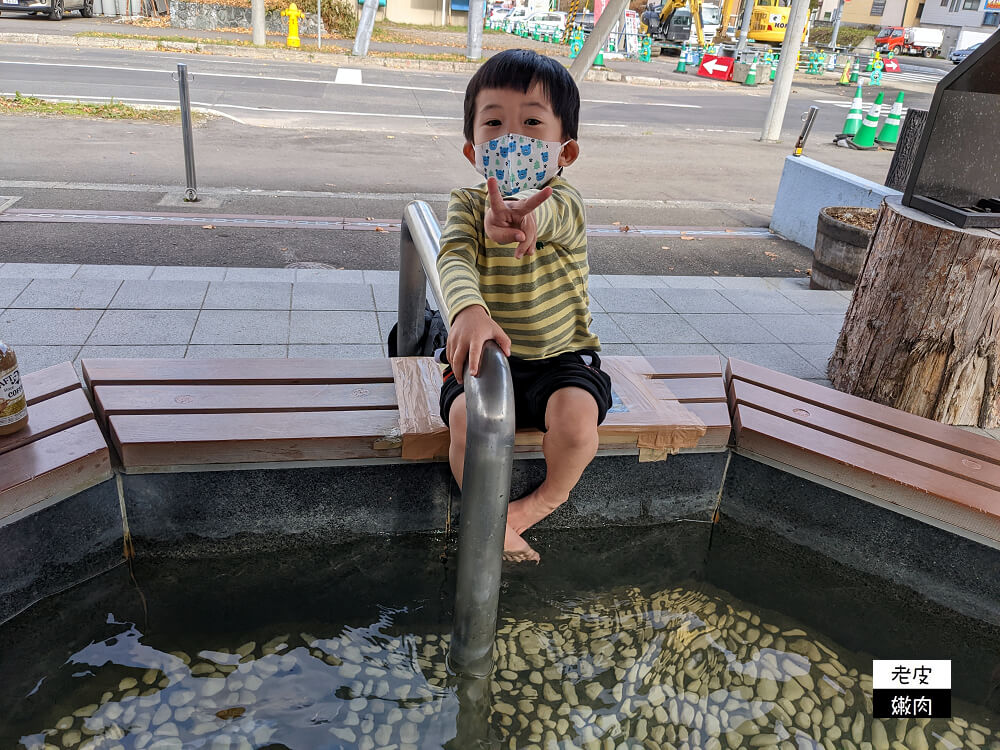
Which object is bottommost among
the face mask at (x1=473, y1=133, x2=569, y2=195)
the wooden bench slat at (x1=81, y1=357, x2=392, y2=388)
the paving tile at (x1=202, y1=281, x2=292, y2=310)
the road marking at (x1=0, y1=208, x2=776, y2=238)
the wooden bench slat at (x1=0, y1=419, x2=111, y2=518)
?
the road marking at (x1=0, y1=208, x2=776, y2=238)

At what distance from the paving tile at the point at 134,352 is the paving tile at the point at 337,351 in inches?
21.0

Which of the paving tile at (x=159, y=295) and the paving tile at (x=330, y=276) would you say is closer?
the paving tile at (x=159, y=295)

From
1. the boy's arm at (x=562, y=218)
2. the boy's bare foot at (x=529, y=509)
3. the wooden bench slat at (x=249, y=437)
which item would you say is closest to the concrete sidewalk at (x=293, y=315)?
the wooden bench slat at (x=249, y=437)

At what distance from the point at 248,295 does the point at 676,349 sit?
2.46 metres

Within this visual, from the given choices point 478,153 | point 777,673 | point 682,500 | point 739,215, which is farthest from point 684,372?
point 739,215

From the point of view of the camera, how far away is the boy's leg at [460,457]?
7.27 ft

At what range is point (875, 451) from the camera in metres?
2.63

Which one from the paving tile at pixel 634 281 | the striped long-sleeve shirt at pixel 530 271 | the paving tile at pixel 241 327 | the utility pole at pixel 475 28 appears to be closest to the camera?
the striped long-sleeve shirt at pixel 530 271

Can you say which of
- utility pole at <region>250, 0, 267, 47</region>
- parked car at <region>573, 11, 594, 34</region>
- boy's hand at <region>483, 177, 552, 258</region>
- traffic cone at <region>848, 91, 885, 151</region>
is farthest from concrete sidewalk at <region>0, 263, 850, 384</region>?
parked car at <region>573, 11, 594, 34</region>

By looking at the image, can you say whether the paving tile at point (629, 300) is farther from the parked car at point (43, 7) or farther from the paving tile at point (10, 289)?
the parked car at point (43, 7)

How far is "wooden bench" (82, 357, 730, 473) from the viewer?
7.61ft

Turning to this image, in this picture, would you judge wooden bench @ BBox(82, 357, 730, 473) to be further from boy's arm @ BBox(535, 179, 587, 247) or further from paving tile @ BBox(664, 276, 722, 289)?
paving tile @ BBox(664, 276, 722, 289)

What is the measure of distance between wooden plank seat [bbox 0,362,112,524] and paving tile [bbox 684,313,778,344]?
10.5 ft

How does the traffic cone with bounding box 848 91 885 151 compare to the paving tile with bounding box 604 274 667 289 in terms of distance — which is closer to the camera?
the paving tile with bounding box 604 274 667 289
